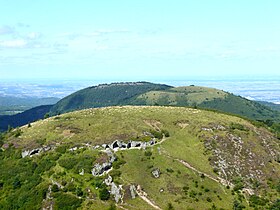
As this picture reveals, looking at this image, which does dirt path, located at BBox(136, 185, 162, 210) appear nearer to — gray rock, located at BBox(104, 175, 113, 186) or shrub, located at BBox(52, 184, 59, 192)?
gray rock, located at BBox(104, 175, 113, 186)

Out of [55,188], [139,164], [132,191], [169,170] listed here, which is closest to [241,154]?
[169,170]

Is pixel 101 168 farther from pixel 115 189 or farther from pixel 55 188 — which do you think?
pixel 55 188

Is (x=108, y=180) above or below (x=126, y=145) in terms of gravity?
below

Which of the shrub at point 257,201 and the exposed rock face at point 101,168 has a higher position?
the exposed rock face at point 101,168

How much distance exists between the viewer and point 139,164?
10975cm

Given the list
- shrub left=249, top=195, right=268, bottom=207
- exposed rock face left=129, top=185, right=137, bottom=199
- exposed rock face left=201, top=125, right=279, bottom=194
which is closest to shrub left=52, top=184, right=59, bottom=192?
exposed rock face left=129, top=185, right=137, bottom=199

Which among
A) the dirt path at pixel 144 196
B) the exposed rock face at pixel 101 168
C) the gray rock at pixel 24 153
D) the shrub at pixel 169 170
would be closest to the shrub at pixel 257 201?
the shrub at pixel 169 170

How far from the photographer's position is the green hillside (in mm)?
98562

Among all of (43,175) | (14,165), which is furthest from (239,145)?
(14,165)

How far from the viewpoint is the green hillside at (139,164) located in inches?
3880

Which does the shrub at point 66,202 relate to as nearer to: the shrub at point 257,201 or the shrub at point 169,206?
the shrub at point 169,206

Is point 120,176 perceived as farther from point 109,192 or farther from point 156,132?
point 156,132

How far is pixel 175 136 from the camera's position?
12850 cm

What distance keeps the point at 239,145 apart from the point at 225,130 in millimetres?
9792
